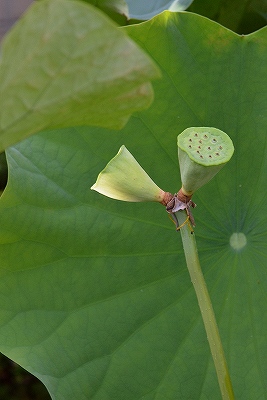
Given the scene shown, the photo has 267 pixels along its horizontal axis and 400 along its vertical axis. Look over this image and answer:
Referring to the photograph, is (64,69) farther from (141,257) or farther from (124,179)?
(141,257)

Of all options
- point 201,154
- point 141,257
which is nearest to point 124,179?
point 201,154

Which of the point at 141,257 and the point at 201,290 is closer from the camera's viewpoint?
the point at 201,290

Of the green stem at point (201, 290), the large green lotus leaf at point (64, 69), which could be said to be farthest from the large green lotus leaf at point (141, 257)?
the large green lotus leaf at point (64, 69)

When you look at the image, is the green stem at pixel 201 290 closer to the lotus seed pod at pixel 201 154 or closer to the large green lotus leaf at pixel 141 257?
the lotus seed pod at pixel 201 154

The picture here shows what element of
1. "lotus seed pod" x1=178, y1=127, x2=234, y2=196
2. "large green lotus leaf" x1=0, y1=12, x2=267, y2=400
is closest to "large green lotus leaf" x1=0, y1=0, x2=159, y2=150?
"lotus seed pod" x1=178, y1=127, x2=234, y2=196

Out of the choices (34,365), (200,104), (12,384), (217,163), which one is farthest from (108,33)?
(12,384)

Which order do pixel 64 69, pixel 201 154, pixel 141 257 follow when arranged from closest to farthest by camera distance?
pixel 64 69
pixel 201 154
pixel 141 257

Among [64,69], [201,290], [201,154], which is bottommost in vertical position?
[201,290]
